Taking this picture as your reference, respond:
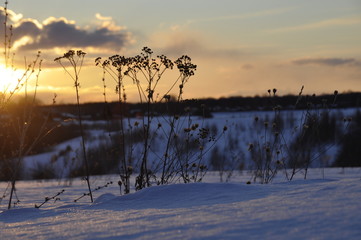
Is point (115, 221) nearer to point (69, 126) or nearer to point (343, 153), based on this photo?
point (343, 153)

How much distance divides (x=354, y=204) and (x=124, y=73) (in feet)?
9.67

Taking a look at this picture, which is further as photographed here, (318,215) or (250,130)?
(250,130)

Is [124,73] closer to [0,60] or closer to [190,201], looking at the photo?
[0,60]

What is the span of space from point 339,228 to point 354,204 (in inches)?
17.5

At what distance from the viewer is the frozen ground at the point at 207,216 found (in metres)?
1.88

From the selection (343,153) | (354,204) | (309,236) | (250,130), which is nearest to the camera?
(309,236)

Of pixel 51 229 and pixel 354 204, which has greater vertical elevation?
pixel 354 204

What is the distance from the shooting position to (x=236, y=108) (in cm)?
3108

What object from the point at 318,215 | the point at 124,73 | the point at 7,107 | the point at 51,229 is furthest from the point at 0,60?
the point at 318,215

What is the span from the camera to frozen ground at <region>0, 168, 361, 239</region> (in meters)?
1.88

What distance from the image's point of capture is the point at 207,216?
2.29m

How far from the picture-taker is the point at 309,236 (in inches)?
68.3

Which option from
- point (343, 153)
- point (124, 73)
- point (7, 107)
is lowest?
point (343, 153)

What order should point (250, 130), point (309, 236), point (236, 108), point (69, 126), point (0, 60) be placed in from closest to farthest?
1. point (309, 236)
2. point (0, 60)
3. point (250, 130)
4. point (69, 126)
5. point (236, 108)
